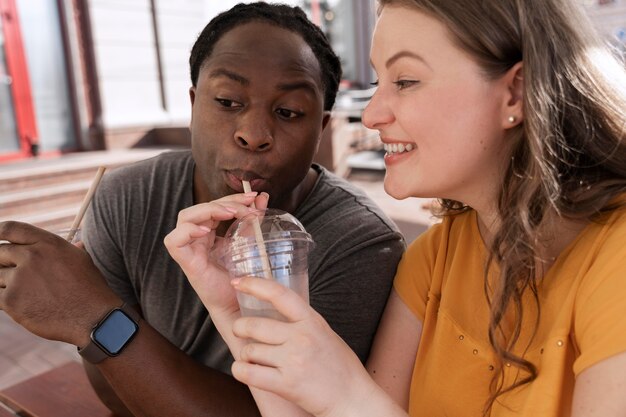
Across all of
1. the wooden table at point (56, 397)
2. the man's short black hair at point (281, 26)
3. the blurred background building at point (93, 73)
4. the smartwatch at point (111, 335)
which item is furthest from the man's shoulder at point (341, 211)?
the blurred background building at point (93, 73)

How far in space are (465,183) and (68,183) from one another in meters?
5.38

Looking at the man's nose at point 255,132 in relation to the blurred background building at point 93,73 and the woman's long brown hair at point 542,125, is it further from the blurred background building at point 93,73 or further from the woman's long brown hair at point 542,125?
the blurred background building at point 93,73

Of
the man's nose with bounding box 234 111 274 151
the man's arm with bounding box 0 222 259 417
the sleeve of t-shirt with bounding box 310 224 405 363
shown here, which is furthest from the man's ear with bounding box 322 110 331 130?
the man's arm with bounding box 0 222 259 417

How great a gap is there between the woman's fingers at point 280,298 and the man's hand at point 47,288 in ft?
1.66

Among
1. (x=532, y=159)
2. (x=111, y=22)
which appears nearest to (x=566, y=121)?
(x=532, y=159)

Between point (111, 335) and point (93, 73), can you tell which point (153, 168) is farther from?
point (93, 73)

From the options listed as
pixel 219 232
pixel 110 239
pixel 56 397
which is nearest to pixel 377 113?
pixel 219 232

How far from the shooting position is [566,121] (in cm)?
112

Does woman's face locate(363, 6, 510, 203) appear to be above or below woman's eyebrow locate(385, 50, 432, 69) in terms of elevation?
below

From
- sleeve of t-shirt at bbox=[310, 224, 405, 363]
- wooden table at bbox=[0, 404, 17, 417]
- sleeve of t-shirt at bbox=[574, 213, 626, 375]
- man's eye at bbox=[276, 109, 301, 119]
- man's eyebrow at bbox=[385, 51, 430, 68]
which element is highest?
man's eyebrow at bbox=[385, 51, 430, 68]

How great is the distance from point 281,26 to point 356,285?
77cm

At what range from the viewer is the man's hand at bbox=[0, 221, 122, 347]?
118cm

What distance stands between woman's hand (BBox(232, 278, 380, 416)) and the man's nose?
0.62 m

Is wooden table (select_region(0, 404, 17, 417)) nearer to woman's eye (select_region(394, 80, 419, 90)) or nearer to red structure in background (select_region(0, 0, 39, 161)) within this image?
woman's eye (select_region(394, 80, 419, 90))
